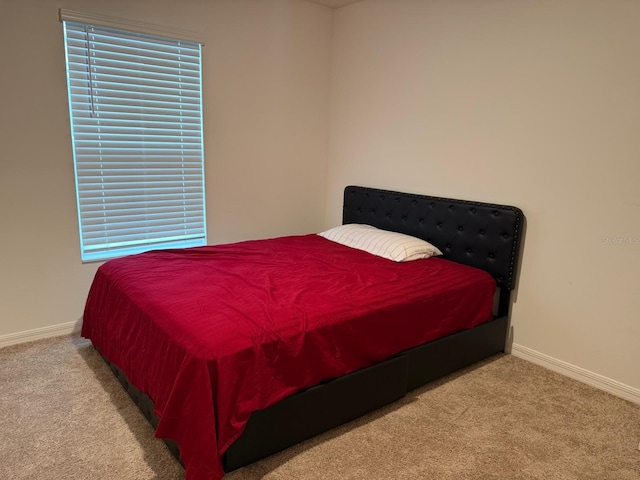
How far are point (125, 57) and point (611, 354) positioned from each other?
3.47m

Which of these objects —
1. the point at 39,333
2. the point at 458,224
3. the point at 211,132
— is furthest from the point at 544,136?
the point at 39,333

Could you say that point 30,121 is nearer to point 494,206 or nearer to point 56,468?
point 56,468

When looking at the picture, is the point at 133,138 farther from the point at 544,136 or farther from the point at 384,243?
the point at 544,136

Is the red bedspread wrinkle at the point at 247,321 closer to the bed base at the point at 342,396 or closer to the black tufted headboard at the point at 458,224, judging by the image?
the bed base at the point at 342,396

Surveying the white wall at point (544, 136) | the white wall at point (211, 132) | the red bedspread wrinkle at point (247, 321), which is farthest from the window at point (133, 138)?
the white wall at point (544, 136)

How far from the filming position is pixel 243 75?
3465 mm

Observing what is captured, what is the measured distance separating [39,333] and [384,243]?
7.77 ft

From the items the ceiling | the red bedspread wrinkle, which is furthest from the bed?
the ceiling

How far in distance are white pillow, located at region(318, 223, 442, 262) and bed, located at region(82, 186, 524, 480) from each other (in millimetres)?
74

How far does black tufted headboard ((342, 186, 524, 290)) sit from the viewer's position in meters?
2.76

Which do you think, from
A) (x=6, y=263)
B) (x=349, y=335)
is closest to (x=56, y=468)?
(x=349, y=335)

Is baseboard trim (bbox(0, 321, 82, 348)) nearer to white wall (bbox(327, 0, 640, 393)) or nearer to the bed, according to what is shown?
the bed

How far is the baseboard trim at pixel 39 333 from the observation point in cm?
282

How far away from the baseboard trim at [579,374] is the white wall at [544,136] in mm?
22
